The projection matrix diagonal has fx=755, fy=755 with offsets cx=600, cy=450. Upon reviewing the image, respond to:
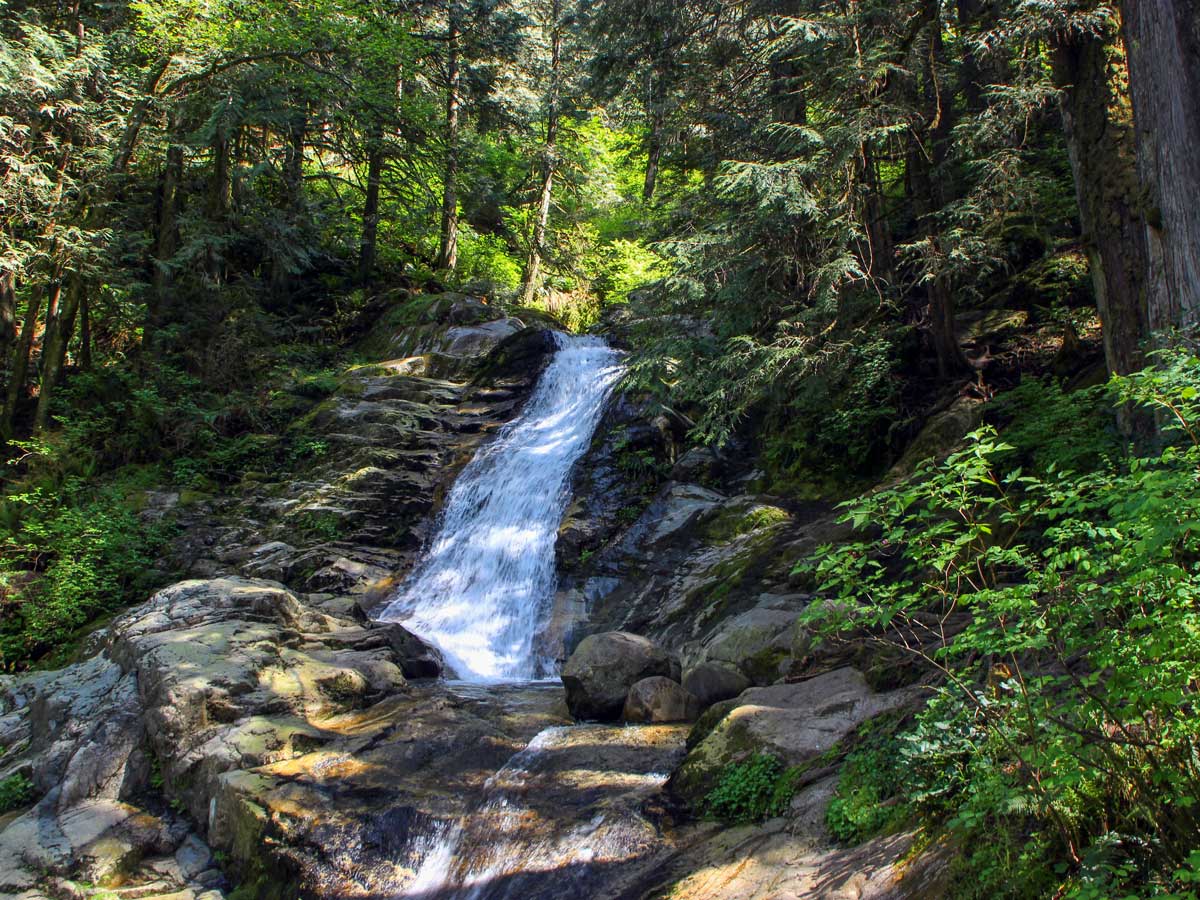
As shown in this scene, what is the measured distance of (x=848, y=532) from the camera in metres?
9.02

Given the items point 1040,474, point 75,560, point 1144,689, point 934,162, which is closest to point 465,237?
point 75,560

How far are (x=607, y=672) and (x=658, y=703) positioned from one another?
2.25 ft

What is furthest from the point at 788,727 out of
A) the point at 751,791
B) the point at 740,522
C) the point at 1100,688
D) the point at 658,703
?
the point at 740,522

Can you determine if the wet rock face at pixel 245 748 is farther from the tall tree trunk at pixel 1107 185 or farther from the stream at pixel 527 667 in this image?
the tall tree trunk at pixel 1107 185

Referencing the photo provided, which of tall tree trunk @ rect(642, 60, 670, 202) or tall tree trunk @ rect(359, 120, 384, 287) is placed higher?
tall tree trunk @ rect(359, 120, 384, 287)

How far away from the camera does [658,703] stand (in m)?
7.29

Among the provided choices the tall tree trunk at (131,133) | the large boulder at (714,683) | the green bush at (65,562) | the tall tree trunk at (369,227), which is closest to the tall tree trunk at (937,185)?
the large boulder at (714,683)

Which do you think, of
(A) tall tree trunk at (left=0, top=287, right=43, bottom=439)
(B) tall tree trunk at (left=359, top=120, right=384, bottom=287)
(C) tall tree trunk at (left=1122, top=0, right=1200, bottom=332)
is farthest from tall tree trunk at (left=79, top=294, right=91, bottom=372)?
(C) tall tree trunk at (left=1122, top=0, right=1200, bottom=332)

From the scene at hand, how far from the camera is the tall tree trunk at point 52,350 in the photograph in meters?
15.2

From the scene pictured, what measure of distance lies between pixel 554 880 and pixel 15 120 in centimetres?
1662

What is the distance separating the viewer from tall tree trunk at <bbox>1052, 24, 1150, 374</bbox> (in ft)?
21.4

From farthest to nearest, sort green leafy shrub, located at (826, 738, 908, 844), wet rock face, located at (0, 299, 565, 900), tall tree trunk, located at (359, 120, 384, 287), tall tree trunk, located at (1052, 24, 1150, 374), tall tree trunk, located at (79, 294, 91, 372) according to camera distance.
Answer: tall tree trunk, located at (359, 120, 384, 287) → tall tree trunk, located at (79, 294, 91, 372) → tall tree trunk, located at (1052, 24, 1150, 374) → wet rock face, located at (0, 299, 565, 900) → green leafy shrub, located at (826, 738, 908, 844)

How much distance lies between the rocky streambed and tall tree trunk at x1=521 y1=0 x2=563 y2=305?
1330 centimetres

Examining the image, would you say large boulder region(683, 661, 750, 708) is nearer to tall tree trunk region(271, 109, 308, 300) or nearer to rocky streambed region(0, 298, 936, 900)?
rocky streambed region(0, 298, 936, 900)
